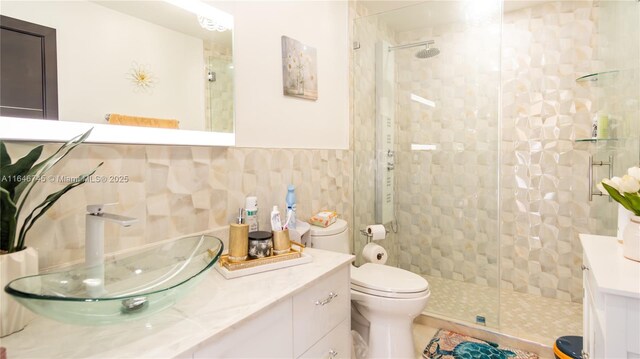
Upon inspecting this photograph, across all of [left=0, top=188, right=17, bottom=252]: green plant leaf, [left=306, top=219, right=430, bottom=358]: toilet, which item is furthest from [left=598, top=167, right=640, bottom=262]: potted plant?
[left=0, top=188, right=17, bottom=252]: green plant leaf

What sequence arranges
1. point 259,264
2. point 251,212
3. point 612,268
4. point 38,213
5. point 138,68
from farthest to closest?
point 251,212 → point 259,264 → point 138,68 → point 612,268 → point 38,213

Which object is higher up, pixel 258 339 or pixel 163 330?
pixel 163 330

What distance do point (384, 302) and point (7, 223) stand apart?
154 centimetres

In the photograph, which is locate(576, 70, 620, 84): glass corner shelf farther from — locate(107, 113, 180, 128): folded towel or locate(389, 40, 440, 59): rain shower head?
locate(107, 113, 180, 128): folded towel

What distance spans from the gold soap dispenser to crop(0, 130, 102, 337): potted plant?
0.56 meters

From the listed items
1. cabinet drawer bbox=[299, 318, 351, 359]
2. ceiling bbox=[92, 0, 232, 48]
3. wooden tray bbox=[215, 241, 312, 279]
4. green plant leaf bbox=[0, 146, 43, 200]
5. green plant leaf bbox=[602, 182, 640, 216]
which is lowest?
cabinet drawer bbox=[299, 318, 351, 359]

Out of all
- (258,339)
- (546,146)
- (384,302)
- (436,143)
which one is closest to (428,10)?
(436,143)

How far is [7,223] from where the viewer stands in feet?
2.73

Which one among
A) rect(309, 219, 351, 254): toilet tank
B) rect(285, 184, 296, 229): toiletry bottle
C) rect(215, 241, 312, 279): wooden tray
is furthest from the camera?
rect(309, 219, 351, 254): toilet tank

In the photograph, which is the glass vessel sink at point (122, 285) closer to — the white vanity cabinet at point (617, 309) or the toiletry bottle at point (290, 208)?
the toiletry bottle at point (290, 208)

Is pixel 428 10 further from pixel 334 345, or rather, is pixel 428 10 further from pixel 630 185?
pixel 334 345

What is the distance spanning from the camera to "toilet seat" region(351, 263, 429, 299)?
172 cm

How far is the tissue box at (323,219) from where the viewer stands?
1907 mm

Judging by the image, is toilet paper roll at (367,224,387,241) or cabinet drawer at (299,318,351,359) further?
toilet paper roll at (367,224,387,241)
